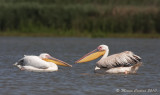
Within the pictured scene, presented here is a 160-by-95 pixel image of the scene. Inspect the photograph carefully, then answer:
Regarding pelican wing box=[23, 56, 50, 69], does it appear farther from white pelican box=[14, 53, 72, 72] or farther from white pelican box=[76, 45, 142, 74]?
white pelican box=[76, 45, 142, 74]

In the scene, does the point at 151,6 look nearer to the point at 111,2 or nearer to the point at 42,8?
the point at 111,2

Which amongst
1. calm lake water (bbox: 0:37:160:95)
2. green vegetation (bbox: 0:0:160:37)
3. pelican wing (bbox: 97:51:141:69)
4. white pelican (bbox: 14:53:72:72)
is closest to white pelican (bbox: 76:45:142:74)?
pelican wing (bbox: 97:51:141:69)

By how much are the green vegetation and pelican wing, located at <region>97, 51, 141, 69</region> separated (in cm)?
1592

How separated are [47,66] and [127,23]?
1648cm

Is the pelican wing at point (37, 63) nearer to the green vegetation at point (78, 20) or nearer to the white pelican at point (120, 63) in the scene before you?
the white pelican at point (120, 63)

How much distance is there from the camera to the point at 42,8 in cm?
2847

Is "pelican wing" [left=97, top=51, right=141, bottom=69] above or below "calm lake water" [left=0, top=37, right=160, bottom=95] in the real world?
above

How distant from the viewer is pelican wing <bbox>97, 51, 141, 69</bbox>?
11.0 meters

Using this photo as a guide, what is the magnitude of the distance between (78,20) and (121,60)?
680 inches

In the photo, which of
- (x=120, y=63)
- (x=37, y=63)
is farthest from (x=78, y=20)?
(x=120, y=63)

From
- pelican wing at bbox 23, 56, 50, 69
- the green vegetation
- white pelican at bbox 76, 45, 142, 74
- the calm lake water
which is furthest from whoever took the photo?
the green vegetation

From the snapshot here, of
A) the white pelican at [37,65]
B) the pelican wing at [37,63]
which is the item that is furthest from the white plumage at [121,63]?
the pelican wing at [37,63]

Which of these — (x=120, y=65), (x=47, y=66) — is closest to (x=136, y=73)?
(x=120, y=65)

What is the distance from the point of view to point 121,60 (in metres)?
11.0
